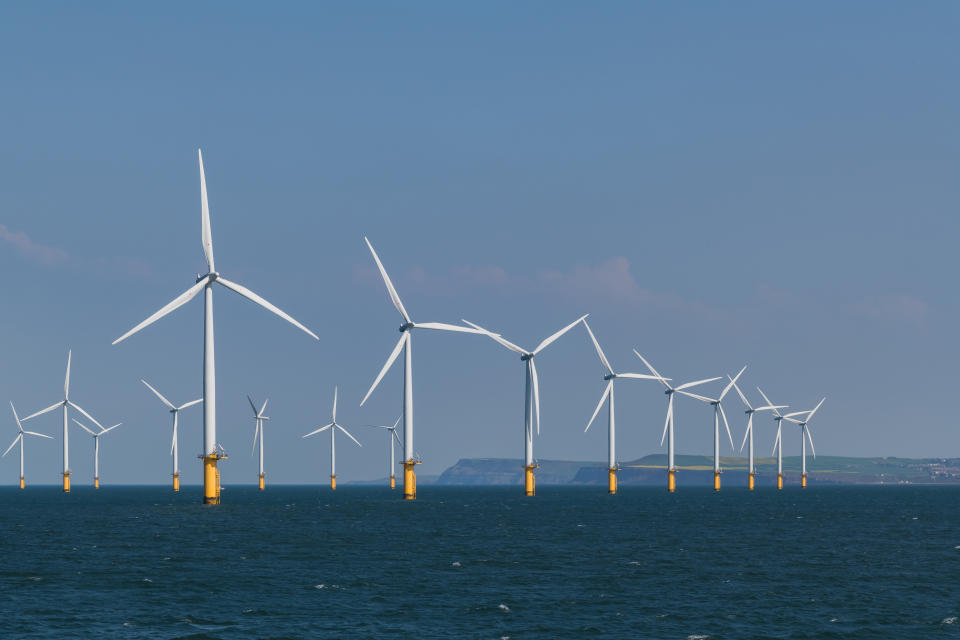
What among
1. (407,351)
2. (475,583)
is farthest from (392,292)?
(475,583)

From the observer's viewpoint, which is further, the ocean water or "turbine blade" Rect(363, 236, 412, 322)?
"turbine blade" Rect(363, 236, 412, 322)

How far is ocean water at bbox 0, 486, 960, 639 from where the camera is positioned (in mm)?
59997

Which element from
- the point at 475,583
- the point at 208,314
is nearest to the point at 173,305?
the point at 208,314

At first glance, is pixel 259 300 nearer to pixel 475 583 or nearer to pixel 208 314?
pixel 208 314

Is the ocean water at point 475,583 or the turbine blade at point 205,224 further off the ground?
the turbine blade at point 205,224

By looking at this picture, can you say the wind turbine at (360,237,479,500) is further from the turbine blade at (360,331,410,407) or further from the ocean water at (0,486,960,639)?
the ocean water at (0,486,960,639)

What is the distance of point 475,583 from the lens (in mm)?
77250

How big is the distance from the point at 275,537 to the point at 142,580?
4052 cm

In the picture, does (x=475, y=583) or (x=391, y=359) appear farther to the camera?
(x=391, y=359)

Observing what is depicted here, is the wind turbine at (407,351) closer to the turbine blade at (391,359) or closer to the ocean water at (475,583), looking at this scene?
the turbine blade at (391,359)

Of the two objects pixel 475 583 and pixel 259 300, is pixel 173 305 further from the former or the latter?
pixel 475 583

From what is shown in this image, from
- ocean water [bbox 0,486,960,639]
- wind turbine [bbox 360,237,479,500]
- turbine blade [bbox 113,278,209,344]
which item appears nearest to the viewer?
ocean water [bbox 0,486,960,639]

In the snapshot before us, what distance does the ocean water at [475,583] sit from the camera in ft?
197

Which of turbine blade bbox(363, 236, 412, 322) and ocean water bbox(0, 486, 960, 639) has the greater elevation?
turbine blade bbox(363, 236, 412, 322)
